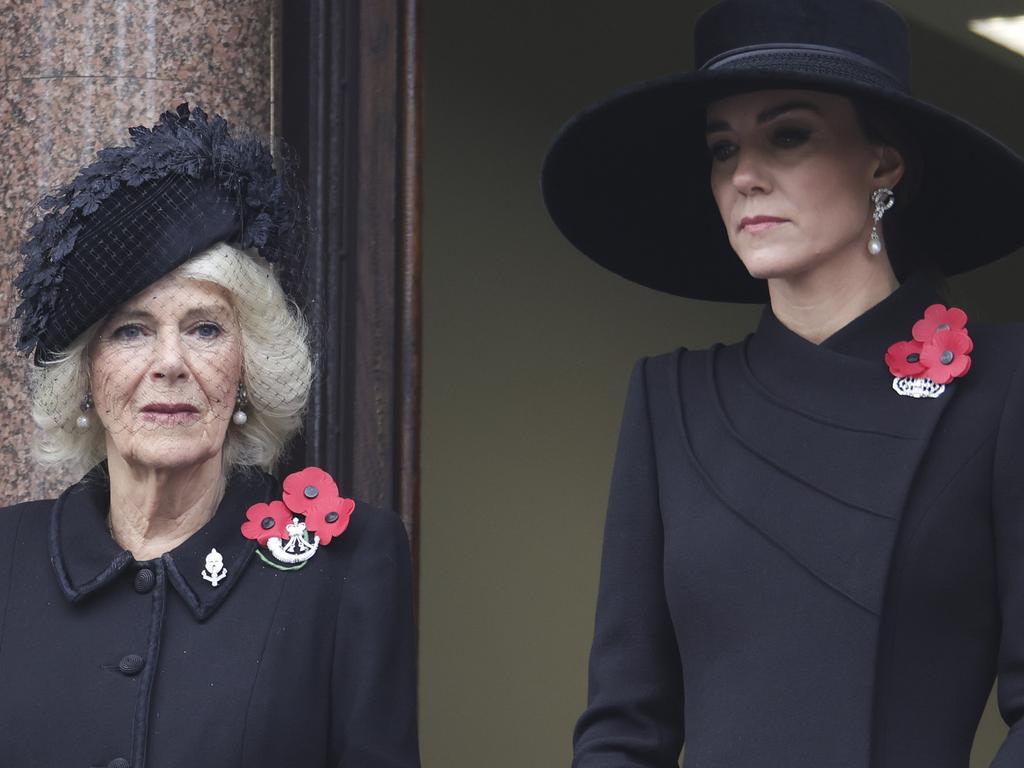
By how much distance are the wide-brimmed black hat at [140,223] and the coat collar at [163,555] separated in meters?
0.26

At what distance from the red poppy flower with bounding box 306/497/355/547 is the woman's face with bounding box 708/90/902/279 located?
768 mm

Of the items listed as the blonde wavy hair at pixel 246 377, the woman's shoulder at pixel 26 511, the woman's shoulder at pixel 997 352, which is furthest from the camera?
the woman's shoulder at pixel 26 511

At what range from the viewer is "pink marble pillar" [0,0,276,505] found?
155 inches

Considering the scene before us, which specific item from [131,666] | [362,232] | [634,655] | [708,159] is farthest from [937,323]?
[362,232]

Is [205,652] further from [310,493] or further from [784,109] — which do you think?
[784,109]

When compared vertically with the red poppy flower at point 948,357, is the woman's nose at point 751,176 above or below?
above

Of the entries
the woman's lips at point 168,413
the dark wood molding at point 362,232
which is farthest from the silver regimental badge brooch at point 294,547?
the dark wood molding at point 362,232

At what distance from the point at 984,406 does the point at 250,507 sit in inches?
47.2

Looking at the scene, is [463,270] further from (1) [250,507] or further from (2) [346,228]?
(1) [250,507]

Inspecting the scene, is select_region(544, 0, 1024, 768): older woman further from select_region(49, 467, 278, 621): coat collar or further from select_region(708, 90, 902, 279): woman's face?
select_region(49, 467, 278, 621): coat collar

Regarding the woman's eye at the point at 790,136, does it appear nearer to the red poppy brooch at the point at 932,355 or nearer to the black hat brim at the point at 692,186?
the black hat brim at the point at 692,186

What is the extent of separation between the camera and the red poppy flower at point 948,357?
277cm

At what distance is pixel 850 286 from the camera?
9.44 feet

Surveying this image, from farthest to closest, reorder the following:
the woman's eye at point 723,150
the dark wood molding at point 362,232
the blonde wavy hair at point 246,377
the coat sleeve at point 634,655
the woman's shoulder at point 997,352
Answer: the dark wood molding at point 362,232
the blonde wavy hair at point 246,377
the woman's eye at point 723,150
the coat sleeve at point 634,655
the woman's shoulder at point 997,352
